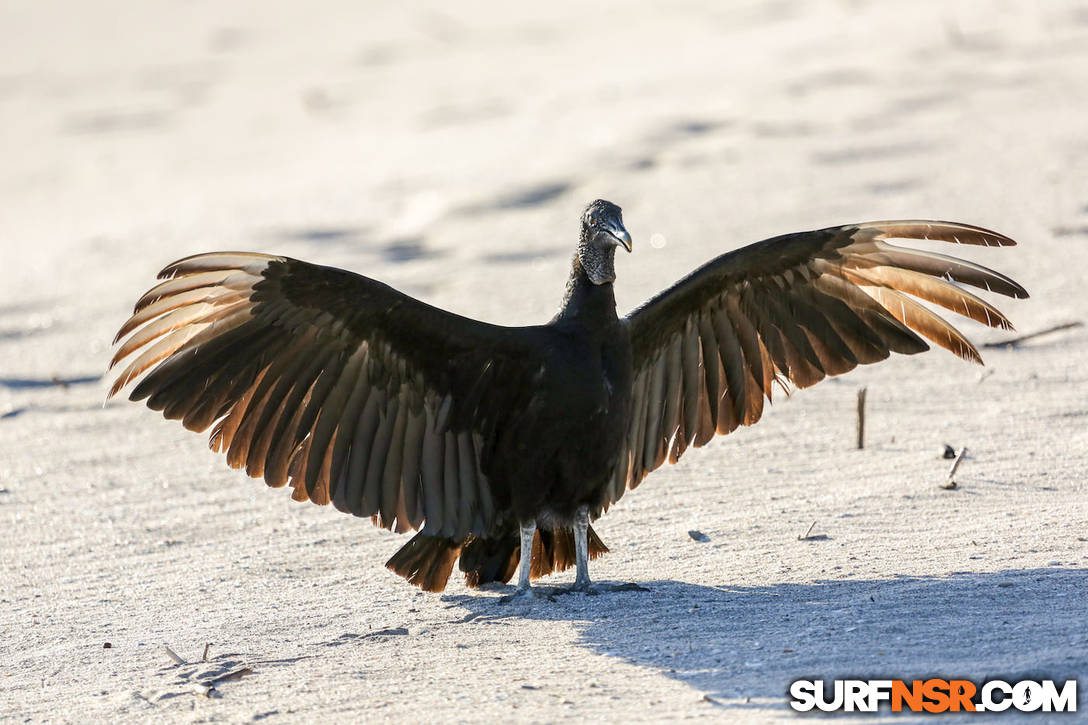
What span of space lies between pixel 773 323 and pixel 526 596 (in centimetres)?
127

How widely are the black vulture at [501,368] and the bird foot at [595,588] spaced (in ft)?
0.06

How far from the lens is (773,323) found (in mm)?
4836

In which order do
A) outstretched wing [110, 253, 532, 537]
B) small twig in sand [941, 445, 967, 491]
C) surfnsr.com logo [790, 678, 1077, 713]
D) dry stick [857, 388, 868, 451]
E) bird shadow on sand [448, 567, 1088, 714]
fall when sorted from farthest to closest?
dry stick [857, 388, 868, 451] < small twig in sand [941, 445, 967, 491] < outstretched wing [110, 253, 532, 537] < bird shadow on sand [448, 567, 1088, 714] < surfnsr.com logo [790, 678, 1077, 713]

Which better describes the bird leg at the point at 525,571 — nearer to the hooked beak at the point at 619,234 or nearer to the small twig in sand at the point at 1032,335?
the hooked beak at the point at 619,234

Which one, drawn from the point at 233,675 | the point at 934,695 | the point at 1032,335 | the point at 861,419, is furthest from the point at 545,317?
the point at 934,695

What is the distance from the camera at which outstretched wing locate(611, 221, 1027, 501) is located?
4.63 meters

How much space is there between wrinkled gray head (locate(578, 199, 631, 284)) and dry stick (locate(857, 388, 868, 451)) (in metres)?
1.36

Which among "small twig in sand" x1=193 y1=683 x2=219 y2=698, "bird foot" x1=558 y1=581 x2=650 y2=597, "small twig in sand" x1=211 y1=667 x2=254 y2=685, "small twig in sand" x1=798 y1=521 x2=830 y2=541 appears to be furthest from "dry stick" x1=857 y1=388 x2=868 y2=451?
"small twig in sand" x1=193 y1=683 x2=219 y2=698

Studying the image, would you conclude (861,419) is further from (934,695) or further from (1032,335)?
(934,695)

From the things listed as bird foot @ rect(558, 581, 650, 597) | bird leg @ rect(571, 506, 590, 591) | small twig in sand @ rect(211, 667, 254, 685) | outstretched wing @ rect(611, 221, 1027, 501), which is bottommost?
small twig in sand @ rect(211, 667, 254, 685)

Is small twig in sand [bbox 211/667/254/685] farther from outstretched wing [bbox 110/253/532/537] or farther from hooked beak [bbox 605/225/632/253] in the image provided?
hooked beak [bbox 605/225/632/253]

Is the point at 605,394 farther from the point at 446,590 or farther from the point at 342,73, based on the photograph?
the point at 342,73

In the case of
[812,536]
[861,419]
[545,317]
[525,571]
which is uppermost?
[545,317]

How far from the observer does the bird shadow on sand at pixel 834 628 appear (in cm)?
346
